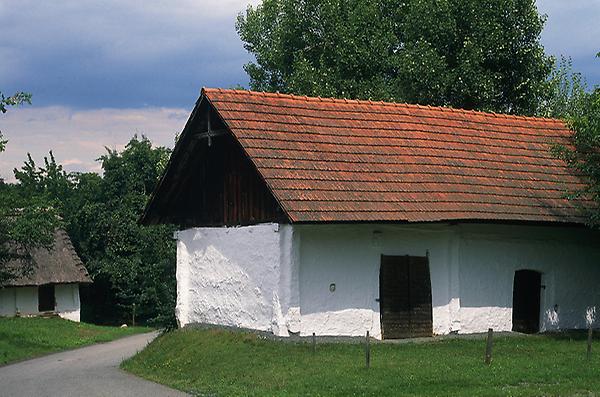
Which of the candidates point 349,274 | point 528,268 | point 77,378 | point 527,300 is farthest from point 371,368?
point 527,300

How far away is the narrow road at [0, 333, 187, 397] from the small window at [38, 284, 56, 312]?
13154mm

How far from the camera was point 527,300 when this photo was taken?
845 inches

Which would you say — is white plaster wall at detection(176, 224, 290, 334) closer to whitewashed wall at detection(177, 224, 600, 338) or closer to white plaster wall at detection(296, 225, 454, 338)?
whitewashed wall at detection(177, 224, 600, 338)

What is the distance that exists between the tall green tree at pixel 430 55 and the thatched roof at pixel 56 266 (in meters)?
12.4

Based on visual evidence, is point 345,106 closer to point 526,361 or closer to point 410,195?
point 410,195

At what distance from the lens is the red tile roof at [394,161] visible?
1795 cm

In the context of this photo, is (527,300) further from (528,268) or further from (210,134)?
(210,134)

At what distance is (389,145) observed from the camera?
2045 cm

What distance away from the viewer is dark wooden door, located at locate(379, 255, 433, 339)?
19.0m

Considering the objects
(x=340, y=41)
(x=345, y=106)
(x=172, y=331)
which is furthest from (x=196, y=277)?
(x=340, y=41)

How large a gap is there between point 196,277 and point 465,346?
22.1 ft

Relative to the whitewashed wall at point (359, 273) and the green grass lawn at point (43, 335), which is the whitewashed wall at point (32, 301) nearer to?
the green grass lawn at point (43, 335)

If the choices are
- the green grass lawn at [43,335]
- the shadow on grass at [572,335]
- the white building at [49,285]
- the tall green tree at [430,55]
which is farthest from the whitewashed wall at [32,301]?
the shadow on grass at [572,335]

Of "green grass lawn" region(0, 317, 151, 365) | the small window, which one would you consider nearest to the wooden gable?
"green grass lawn" region(0, 317, 151, 365)
